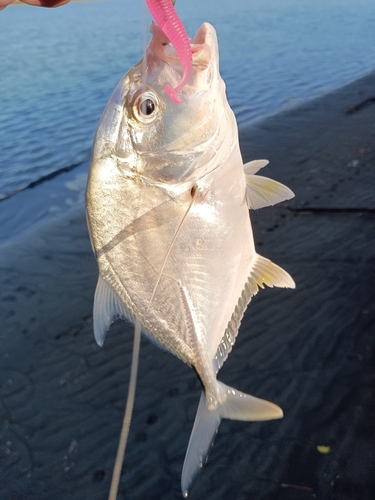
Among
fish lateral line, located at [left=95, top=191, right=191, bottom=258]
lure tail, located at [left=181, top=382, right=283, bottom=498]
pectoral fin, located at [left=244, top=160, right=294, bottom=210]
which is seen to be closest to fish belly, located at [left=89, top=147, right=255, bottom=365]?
fish lateral line, located at [left=95, top=191, right=191, bottom=258]

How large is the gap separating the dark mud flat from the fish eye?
2.54 meters

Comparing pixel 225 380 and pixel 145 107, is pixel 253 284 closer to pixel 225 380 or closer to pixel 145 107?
pixel 145 107

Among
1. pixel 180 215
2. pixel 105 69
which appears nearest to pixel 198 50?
pixel 180 215

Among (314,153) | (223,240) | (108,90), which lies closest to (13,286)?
(223,240)

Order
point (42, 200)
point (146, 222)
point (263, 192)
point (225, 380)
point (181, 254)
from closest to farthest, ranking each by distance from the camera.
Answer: point (146, 222), point (181, 254), point (263, 192), point (225, 380), point (42, 200)

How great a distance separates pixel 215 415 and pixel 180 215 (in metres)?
0.93

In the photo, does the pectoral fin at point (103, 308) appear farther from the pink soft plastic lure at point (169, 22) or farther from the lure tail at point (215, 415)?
the pink soft plastic lure at point (169, 22)

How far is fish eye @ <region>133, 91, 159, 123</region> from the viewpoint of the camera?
67.4 inches

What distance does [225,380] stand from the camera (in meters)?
4.02

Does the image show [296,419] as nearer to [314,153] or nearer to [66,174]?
[314,153]

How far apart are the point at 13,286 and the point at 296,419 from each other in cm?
378

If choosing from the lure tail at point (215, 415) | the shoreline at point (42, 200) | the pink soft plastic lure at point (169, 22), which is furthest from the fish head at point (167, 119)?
the shoreline at point (42, 200)

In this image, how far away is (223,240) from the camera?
76.1 inches

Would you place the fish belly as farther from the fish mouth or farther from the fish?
the fish mouth
